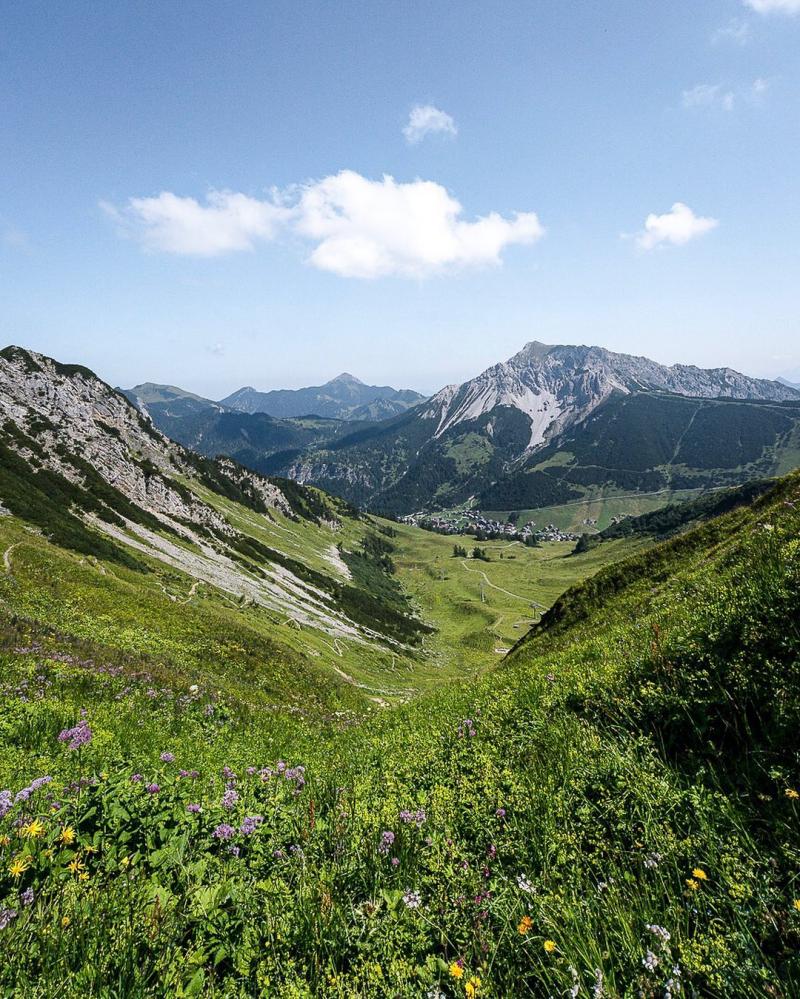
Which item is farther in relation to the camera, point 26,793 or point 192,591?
point 192,591

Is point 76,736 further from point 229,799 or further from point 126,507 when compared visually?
point 126,507

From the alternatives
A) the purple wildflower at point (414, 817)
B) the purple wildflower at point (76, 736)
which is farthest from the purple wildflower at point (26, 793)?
the purple wildflower at point (414, 817)

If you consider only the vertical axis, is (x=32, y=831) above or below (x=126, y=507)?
above

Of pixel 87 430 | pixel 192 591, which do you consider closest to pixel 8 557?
pixel 192 591

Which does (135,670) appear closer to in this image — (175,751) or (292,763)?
(175,751)

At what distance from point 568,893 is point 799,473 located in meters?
31.5

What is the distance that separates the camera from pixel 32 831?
14.2ft

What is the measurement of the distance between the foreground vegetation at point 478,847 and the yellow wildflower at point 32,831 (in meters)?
0.02

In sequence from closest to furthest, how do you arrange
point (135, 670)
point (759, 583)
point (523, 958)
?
point (523, 958) → point (759, 583) → point (135, 670)

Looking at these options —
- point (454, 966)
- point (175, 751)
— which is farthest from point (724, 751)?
point (175, 751)

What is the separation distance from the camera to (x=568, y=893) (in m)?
4.01

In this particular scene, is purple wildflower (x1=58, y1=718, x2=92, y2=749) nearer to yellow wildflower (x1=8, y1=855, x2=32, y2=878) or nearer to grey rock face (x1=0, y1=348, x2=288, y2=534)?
yellow wildflower (x1=8, y1=855, x2=32, y2=878)

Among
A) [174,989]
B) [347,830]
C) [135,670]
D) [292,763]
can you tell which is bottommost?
[135,670]

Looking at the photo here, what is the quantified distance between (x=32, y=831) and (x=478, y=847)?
4.47 m
